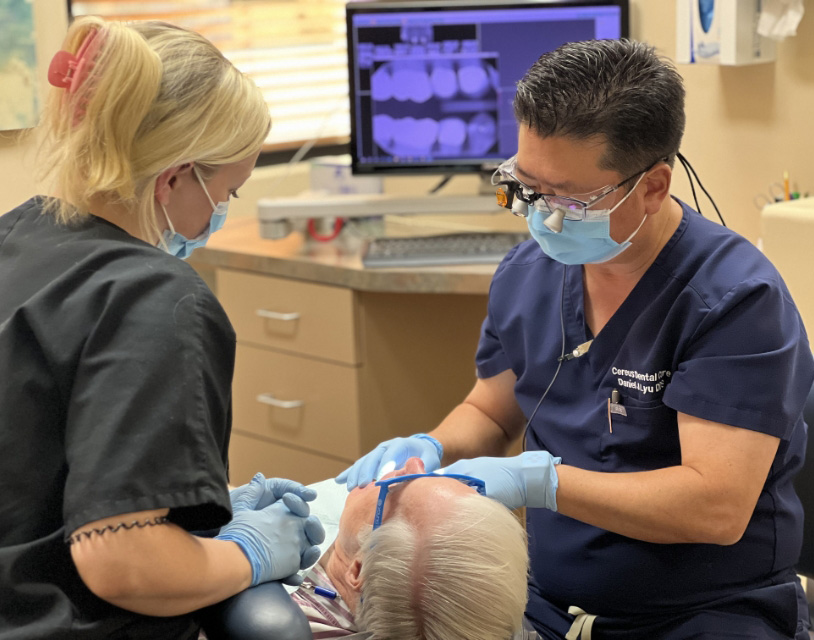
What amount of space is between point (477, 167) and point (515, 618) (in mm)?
1693

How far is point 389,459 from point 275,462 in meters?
1.49

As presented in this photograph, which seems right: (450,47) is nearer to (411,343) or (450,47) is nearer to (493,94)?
(493,94)

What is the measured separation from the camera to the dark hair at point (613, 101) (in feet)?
4.57

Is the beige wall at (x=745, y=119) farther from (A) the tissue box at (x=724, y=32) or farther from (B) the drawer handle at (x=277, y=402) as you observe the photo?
(B) the drawer handle at (x=277, y=402)

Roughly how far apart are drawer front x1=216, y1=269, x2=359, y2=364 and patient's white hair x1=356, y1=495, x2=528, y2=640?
1.41m

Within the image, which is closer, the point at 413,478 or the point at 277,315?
the point at 413,478

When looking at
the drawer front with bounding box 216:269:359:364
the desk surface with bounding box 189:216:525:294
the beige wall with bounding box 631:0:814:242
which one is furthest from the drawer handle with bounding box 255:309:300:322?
the beige wall with bounding box 631:0:814:242

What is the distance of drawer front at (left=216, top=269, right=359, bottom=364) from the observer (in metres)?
2.73

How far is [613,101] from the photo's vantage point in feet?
4.57

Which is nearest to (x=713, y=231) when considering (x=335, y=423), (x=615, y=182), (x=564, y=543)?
(x=615, y=182)

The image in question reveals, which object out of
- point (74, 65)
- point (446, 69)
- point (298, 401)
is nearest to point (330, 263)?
point (298, 401)

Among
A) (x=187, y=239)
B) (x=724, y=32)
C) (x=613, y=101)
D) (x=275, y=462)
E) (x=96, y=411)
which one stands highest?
(x=724, y=32)

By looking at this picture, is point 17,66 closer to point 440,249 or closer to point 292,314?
point 292,314

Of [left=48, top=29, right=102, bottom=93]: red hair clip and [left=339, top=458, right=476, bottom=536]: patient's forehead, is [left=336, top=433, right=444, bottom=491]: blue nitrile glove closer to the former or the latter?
[left=339, top=458, right=476, bottom=536]: patient's forehead
